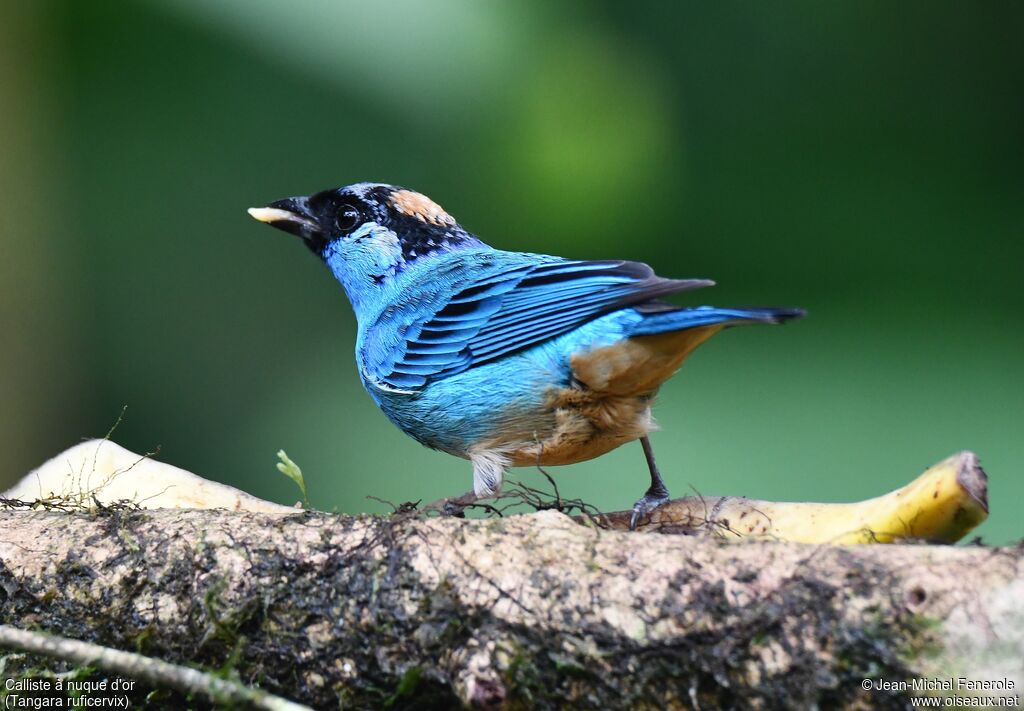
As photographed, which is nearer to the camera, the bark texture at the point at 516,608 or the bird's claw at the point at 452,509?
the bark texture at the point at 516,608

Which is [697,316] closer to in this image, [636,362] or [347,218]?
[636,362]

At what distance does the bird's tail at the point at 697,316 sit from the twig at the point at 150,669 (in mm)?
1362

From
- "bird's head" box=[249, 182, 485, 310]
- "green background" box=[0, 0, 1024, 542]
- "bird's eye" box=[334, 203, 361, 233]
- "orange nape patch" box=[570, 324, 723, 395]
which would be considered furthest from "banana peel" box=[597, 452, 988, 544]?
"bird's eye" box=[334, 203, 361, 233]

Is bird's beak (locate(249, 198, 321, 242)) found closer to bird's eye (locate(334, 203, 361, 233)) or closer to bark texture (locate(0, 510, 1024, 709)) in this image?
bird's eye (locate(334, 203, 361, 233))

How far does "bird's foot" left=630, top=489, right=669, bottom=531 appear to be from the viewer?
3182 mm

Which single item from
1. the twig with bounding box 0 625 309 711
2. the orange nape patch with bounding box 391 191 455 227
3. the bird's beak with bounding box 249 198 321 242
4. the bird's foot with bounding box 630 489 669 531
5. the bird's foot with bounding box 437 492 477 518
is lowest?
the bird's foot with bounding box 437 492 477 518

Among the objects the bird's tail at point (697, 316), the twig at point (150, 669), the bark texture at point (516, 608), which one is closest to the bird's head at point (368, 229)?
the bird's tail at point (697, 316)

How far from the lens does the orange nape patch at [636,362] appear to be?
3.03 meters

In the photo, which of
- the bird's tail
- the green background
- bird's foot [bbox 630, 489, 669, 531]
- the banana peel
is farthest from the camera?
the green background

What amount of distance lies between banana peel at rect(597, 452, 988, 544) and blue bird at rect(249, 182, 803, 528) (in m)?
0.18

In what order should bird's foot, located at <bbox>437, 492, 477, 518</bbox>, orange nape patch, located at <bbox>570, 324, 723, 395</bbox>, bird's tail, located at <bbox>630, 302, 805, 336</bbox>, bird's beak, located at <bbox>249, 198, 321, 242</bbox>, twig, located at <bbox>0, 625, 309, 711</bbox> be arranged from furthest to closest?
bird's beak, located at <bbox>249, 198, 321, 242</bbox> → bird's foot, located at <bbox>437, 492, 477, 518</bbox> → orange nape patch, located at <bbox>570, 324, 723, 395</bbox> → bird's tail, located at <bbox>630, 302, 805, 336</bbox> → twig, located at <bbox>0, 625, 309, 711</bbox>

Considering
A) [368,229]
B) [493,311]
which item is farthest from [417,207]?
[493,311]

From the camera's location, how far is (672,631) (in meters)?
2.01

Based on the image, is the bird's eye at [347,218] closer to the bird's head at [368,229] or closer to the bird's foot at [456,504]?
the bird's head at [368,229]
